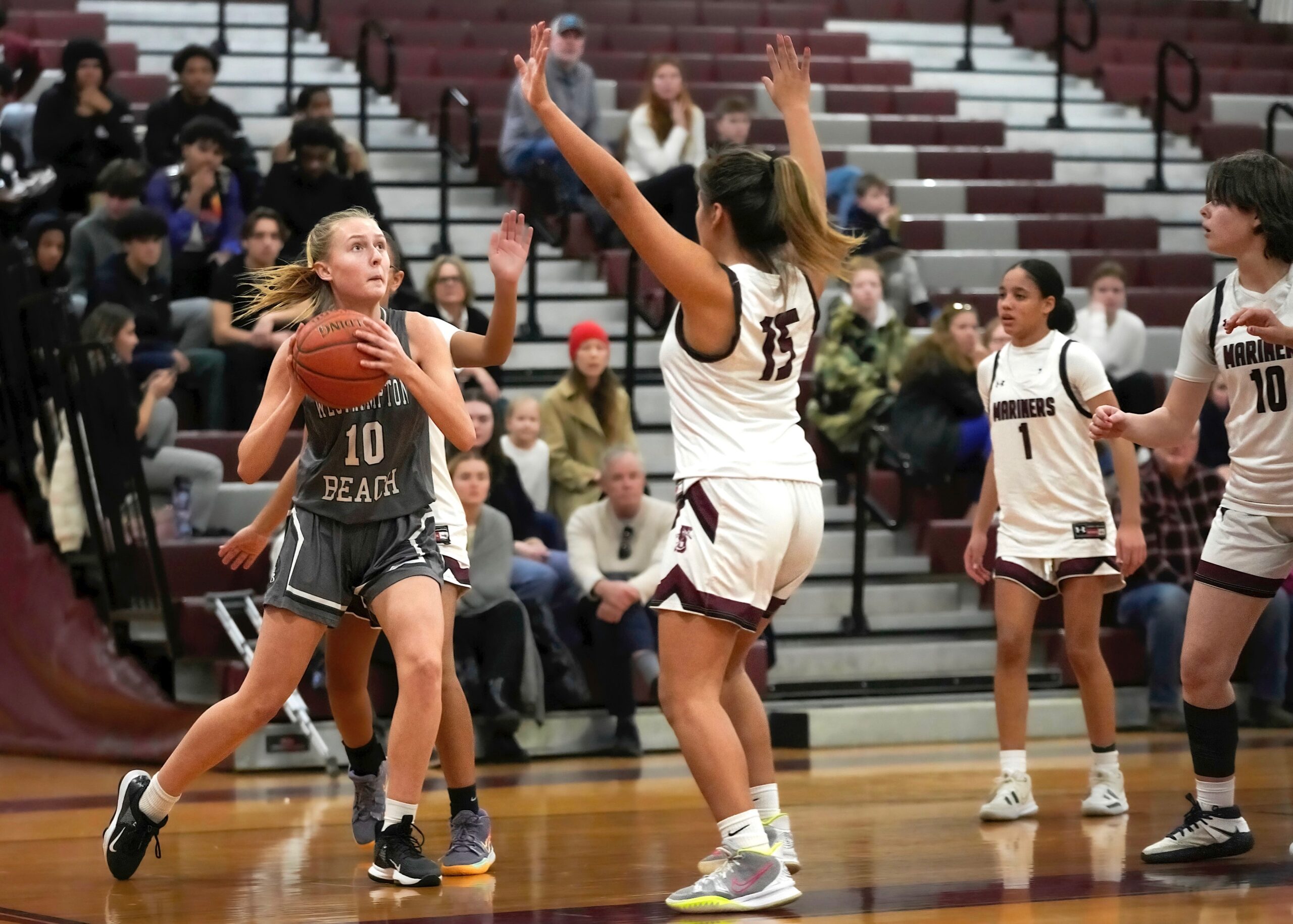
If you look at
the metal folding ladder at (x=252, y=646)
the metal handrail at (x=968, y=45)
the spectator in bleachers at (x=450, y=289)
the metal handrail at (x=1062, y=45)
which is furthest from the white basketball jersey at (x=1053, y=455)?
the metal handrail at (x=968, y=45)

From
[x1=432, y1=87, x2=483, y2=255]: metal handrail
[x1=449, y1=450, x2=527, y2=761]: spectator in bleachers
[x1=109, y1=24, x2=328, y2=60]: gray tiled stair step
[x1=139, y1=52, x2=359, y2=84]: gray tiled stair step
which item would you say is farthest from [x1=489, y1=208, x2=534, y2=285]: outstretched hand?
[x1=109, y1=24, x2=328, y2=60]: gray tiled stair step

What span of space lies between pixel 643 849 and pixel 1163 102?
9.29 meters

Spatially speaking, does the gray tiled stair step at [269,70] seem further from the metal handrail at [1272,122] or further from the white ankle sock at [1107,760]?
the white ankle sock at [1107,760]

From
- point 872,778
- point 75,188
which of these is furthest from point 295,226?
point 872,778

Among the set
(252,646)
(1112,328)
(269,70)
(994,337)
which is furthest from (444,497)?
(269,70)

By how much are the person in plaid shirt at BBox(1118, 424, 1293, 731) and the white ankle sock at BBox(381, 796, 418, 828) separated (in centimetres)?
500

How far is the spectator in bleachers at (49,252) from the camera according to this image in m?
9.29

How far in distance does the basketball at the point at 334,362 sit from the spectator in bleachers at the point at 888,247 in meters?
6.50

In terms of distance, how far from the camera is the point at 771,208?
4.50m

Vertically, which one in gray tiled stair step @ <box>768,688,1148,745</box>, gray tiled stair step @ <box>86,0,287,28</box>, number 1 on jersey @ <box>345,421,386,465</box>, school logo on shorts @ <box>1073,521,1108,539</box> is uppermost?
gray tiled stair step @ <box>86,0,287,28</box>

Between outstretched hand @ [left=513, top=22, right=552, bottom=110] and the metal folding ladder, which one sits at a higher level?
outstretched hand @ [left=513, top=22, right=552, bottom=110]

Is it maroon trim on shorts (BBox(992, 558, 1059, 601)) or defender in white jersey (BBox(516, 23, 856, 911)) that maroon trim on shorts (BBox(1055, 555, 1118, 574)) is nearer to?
maroon trim on shorts (BBox(992, 558, 1059, 601))

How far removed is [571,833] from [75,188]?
19.3ft

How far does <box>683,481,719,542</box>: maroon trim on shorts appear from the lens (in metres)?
4.39
